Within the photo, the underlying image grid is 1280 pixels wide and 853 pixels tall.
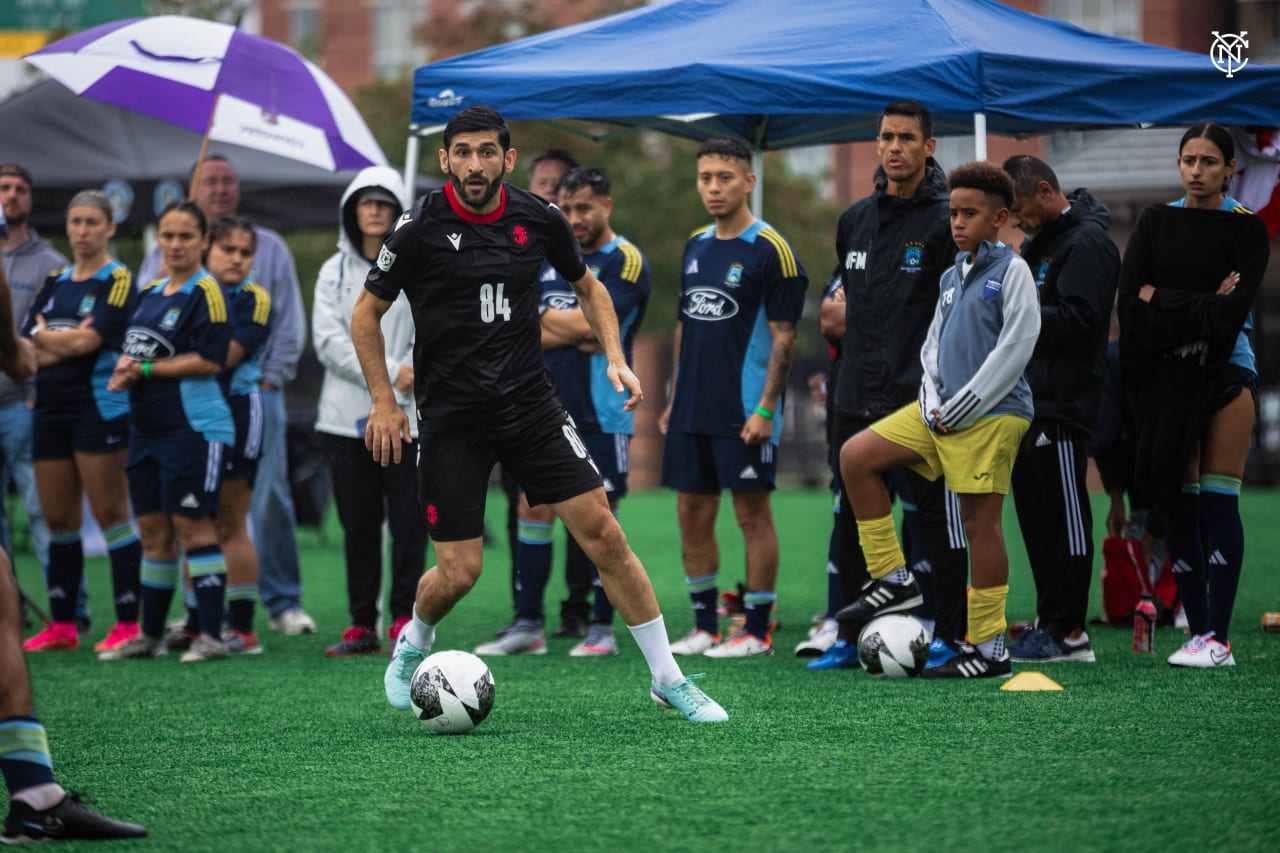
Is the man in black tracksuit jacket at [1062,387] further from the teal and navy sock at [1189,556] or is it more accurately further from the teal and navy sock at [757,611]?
the teal and navy sock at [757,611]

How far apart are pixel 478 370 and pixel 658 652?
4.07 feet

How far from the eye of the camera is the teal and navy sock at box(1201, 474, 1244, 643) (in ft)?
22.3

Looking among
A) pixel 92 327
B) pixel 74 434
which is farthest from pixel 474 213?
pixel 74 434

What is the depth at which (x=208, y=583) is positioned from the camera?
7.98m

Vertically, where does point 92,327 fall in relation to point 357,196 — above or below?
below

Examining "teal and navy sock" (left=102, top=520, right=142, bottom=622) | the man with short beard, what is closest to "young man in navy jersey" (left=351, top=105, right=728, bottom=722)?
"teal and navy sock" (left=102, top=520, right=142, bottom=622)

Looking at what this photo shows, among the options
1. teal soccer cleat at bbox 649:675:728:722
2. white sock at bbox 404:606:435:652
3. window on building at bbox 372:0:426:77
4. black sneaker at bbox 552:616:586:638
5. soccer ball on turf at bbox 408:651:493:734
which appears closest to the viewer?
soccer ball on turf at bbox 408:651:493:734

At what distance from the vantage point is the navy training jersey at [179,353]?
782 cm

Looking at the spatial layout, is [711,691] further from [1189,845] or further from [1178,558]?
[1189,845]

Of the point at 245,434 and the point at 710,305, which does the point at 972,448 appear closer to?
the point at 710,305

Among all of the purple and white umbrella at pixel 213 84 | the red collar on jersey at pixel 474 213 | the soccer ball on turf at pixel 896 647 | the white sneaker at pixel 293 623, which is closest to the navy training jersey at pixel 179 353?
the purple and white umbrella at pixel 213 84

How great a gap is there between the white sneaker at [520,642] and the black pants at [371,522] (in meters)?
0.55

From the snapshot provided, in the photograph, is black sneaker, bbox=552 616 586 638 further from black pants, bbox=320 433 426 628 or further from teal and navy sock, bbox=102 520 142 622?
teal and navy sock, bbox=102 520 142 622

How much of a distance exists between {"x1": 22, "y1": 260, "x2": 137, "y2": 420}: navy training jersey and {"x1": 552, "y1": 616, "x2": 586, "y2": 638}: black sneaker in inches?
105
